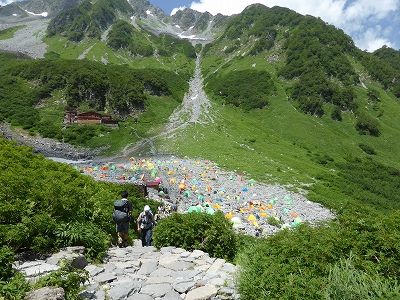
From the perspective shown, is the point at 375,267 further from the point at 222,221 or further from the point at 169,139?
the point at 169,139

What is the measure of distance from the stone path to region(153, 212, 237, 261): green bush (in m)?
0.73

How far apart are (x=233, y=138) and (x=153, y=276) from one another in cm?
6520

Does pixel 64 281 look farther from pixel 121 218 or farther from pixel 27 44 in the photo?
pixel 27 44

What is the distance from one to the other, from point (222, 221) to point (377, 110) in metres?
109

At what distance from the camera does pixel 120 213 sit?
11148 mm

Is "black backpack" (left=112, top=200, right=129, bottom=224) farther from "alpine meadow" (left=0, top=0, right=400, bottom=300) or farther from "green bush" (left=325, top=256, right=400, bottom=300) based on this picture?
"green bush" (left=325, top=256, right=400, bottom=300)

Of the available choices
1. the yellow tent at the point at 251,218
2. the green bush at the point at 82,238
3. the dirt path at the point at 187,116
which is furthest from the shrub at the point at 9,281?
the dirt path at the point at 187,116

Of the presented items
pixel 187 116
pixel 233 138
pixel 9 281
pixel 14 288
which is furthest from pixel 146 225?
pixel 187 116

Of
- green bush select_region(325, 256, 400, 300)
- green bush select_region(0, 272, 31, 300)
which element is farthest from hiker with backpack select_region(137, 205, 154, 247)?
green bush select_region(325, 256, 400, 300)

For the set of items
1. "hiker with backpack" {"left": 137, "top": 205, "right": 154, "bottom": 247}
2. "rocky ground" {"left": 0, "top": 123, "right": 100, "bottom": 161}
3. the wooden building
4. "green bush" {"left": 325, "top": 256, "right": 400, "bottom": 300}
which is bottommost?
"rocky ground" {"left": 0, "top": 123, "right": 100, "bottom": 161}

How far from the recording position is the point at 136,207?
57.7ft

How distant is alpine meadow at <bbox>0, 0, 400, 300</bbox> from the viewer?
21.5 ft

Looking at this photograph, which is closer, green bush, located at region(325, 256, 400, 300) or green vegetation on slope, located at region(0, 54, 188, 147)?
green bush, located at region(325, 256, 400, 300)

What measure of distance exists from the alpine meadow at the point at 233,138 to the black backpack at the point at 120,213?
22.1 inches
